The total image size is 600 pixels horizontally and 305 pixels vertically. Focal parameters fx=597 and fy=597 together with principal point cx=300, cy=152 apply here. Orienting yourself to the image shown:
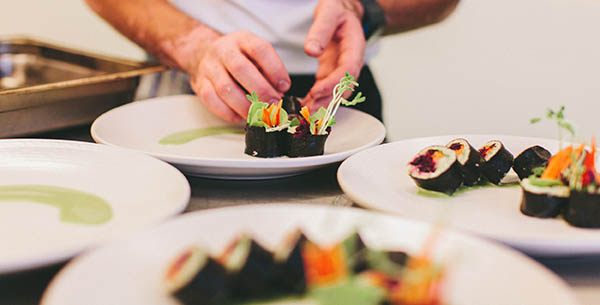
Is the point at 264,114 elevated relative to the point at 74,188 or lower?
elevated

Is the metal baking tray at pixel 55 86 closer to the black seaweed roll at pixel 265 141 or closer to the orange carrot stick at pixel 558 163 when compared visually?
the black seaweed roll at pixel 265 141

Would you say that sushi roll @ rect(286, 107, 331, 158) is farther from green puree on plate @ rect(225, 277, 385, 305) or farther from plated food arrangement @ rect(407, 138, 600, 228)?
green puree on plate @ rect(225, 277, 385, 305)

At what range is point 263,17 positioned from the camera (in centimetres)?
223

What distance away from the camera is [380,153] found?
1525 mm

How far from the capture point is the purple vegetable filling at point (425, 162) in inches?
53.5

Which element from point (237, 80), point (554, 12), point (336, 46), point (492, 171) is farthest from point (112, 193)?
point (554, 12)

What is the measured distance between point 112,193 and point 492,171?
0.87m

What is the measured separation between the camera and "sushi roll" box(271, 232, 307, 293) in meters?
0.85

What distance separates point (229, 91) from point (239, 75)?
0.18 feet

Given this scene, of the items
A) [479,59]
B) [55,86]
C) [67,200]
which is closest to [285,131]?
[67,200]

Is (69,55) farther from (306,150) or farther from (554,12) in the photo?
(554,12)

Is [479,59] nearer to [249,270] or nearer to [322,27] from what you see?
[322,27]

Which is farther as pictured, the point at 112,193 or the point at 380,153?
the point at 380,153

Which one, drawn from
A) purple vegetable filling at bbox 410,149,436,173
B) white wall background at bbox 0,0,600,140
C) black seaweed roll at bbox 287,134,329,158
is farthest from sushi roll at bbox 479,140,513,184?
white wall background at bbox 0,0,600,140
